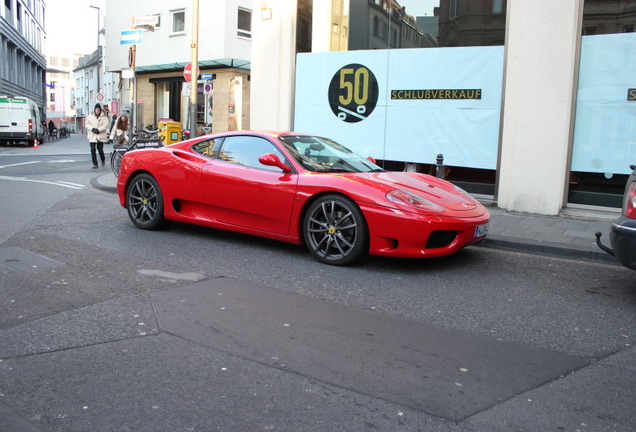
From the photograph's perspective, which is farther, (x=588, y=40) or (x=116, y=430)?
(x=588, y=40)

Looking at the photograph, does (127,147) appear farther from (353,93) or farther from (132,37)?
(353,93)

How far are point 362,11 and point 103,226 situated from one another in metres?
6.89

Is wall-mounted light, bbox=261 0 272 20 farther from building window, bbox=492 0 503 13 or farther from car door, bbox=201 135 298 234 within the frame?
car door, bbox=201 135 298 234

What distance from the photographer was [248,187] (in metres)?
6.52

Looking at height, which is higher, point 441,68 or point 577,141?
point 441,68

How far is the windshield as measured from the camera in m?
6.52

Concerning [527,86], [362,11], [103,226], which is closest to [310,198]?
[103,226]

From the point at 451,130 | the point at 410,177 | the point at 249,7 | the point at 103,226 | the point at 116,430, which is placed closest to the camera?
the point at 116,430

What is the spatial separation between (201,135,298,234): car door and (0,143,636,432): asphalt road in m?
0.40

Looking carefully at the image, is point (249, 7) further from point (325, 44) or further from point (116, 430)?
point (116, 430)

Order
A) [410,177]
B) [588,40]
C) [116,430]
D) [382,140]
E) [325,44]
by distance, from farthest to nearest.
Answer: [325,44], [382,140], [588,40], [410,177], [116,430]

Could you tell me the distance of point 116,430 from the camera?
8.77 feet

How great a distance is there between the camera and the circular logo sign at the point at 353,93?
38.2 ft

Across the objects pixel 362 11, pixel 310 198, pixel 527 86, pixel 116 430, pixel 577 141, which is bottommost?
pixel 116 430
